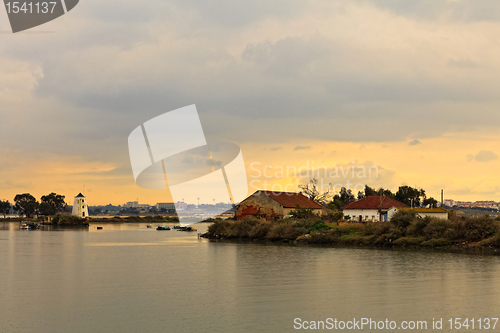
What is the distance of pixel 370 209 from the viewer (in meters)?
75.4

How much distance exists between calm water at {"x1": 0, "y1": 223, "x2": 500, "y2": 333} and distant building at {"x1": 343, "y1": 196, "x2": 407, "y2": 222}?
2890 centimetres

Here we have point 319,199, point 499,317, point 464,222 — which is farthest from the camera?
point 319,199

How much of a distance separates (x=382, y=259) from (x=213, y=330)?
1120 inches

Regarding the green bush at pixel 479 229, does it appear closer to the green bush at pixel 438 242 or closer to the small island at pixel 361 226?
the small island at pixel 361 226

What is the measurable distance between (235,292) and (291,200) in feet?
208

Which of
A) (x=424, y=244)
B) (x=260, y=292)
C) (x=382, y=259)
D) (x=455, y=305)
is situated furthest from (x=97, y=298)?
(x=424, y=244)

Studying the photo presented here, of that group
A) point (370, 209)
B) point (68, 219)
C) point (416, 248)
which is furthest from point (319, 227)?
point (68, 219)

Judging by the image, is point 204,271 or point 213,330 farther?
point 204,271

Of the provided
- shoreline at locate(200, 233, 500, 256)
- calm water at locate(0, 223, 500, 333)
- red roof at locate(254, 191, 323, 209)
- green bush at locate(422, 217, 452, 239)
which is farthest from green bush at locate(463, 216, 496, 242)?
red roof at locate(254, 191, 323, 209)

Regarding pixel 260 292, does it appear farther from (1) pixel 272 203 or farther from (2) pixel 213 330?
(1) pixel 272 203

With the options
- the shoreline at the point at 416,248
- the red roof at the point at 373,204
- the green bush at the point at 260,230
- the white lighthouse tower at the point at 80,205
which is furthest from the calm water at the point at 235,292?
the white lighthouse tower at the point at 80,205

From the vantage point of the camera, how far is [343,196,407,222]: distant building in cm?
7419

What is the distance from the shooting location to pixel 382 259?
44.4 metres

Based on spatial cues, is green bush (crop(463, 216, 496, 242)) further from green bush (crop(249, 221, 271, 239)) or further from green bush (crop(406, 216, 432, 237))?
green bush (crop(249, 221, 271, 239))
